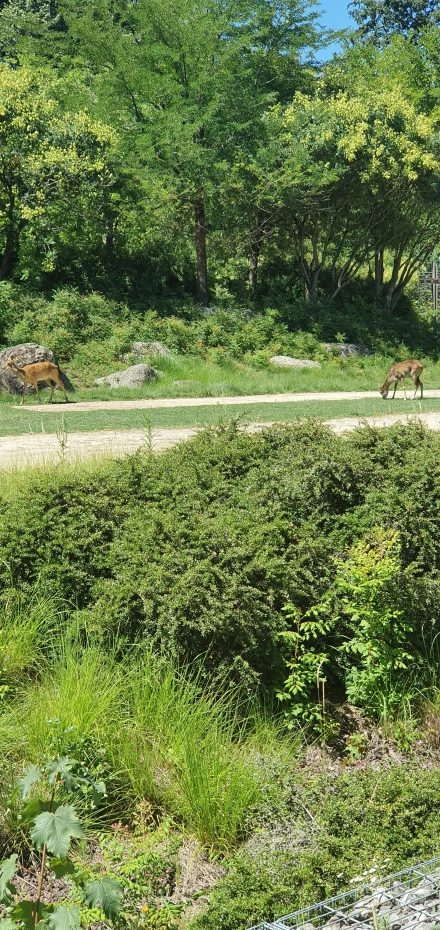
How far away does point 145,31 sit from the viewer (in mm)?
28391

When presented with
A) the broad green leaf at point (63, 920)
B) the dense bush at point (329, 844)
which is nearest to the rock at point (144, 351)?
the dense bush at point (329, 844)

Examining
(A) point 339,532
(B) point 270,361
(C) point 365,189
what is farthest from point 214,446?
(C) point 365,189

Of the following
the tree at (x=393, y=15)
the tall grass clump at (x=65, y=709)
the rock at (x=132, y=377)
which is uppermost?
the tree at (x=393, y=15)

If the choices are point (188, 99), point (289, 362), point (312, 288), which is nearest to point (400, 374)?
point (289, 362)

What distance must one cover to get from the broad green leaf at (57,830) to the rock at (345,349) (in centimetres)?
2531

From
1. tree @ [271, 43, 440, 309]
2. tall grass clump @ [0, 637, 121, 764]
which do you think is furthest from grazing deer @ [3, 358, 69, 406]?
tall grass clump @ [0, 637, 121, 764]

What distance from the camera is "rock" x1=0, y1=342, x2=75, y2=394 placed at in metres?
20.0

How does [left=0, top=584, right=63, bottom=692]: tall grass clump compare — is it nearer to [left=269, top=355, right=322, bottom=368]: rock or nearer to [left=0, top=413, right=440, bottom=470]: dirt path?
[left=0, top=413, right=440, bottom=470]: dirt path

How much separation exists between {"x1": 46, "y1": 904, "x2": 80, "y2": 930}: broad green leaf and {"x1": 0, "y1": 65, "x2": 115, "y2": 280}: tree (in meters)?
24.7

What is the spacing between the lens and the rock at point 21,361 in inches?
789

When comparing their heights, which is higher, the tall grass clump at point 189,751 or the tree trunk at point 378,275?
the tree trunk at point 378,275

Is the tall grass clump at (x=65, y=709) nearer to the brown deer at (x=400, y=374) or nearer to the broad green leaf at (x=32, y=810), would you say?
the broad green leaf at (x=32, y=810)

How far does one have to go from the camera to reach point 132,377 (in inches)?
833

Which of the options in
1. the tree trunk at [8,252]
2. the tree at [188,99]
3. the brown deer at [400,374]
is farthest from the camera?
the tree trunk at [8,252]
